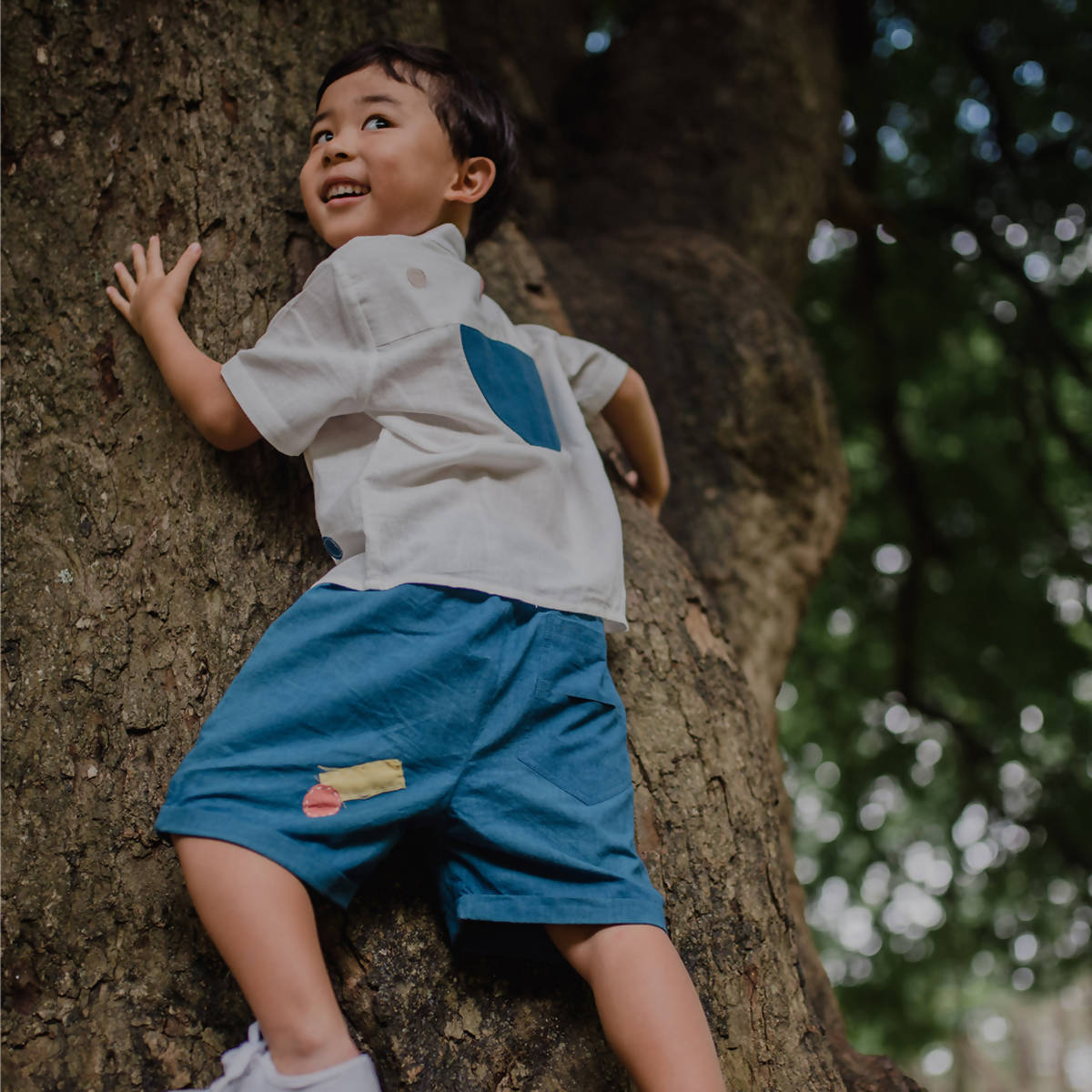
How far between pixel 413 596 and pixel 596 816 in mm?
442

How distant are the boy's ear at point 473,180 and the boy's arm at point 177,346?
1.66 ft

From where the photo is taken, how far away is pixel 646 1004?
1426 mm

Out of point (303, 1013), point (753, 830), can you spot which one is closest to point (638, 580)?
point (753, 830)

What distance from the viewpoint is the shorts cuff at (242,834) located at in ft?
4.48

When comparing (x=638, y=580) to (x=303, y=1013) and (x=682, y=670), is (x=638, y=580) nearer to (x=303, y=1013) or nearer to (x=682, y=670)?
(x=682, y=670)

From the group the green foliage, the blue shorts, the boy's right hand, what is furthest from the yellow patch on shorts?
the green foliage

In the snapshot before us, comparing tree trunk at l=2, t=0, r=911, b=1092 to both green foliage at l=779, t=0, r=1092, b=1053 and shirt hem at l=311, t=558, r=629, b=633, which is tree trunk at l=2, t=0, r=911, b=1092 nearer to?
shirt hem at l=311, t=558, r=629, b=633

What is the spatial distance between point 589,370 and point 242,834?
1.20m

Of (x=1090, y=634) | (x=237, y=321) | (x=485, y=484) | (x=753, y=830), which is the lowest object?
(x=1090, y=634)

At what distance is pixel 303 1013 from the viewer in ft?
4.42

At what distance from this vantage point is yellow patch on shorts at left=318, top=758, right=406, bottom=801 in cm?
144

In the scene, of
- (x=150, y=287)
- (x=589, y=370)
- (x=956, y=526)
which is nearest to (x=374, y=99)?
(x=150, y=287)

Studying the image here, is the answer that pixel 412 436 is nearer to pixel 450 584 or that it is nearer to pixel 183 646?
pixel 450 584

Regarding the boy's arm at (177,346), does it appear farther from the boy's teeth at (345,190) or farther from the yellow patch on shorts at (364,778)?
the yellow patch on shorts at (364,778)
